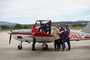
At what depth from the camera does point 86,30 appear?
8.91 metres

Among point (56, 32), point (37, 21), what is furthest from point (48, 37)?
point (37, 21)

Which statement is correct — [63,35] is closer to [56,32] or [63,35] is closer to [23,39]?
[56,32]

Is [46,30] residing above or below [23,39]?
above

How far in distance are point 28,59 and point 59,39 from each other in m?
2.63

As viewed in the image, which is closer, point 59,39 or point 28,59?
point 28,59

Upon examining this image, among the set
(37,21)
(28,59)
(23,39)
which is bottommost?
(28,59)

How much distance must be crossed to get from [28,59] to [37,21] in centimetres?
325

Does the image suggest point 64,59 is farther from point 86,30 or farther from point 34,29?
point 86,30

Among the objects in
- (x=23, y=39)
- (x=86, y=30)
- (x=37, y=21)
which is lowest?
(x=23, y=39)

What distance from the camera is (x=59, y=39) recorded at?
7641mm

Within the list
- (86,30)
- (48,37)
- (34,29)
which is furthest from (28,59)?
(86,30)

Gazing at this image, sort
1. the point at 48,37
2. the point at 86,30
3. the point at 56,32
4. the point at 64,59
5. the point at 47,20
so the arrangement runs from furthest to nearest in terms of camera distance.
Answer: the point at 86,30 < the point at 47,20 < the point at 56,32 < the point at 48,37 < the point at 64,59

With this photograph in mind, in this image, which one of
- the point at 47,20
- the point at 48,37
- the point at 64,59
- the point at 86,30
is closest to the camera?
the point at 64,59

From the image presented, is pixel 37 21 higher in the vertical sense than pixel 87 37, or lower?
higher
